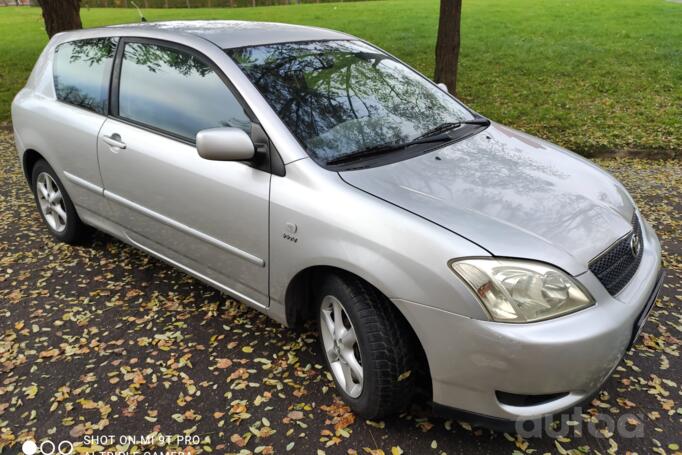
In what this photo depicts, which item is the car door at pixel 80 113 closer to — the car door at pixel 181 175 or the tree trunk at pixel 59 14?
the car door at pixel 181 175

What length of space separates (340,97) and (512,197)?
3.82ft

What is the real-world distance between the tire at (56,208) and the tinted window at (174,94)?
1.23 metres

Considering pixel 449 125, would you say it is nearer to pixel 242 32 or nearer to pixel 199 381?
pixel 242 32

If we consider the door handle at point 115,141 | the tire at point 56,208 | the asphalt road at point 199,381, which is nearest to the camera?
Answer: the asphalt road at point 199,381

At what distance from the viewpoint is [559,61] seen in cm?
1131

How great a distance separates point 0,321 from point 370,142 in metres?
2.75

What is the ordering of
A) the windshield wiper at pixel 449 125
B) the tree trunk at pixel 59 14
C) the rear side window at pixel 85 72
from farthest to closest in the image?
the tree trunk at pixel 59 14 < the rear side window at pixel 85 72 < the windshield wiper at pixel 449 125

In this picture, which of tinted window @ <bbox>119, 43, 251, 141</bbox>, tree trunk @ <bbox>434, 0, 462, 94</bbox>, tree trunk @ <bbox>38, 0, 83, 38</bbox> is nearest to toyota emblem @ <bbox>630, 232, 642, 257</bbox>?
tinted window @ <bbox>119, 43, 251, 141</bbox>

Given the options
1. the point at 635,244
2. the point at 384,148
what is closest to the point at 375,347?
the point at 384,148

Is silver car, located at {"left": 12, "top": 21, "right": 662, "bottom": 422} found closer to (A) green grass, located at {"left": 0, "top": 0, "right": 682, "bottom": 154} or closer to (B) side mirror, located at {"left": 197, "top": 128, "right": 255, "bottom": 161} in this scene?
(B) side mirror, located at {"left": 197, "top": 128, "right": 255, "bottom": 161}

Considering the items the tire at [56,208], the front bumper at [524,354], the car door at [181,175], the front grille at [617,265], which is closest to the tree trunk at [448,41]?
the car door at [181,175]

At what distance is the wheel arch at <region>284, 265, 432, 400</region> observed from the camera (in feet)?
7.87

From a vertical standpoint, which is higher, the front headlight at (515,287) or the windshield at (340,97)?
the windshield at (340,97)

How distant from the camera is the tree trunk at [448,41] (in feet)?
25.0
